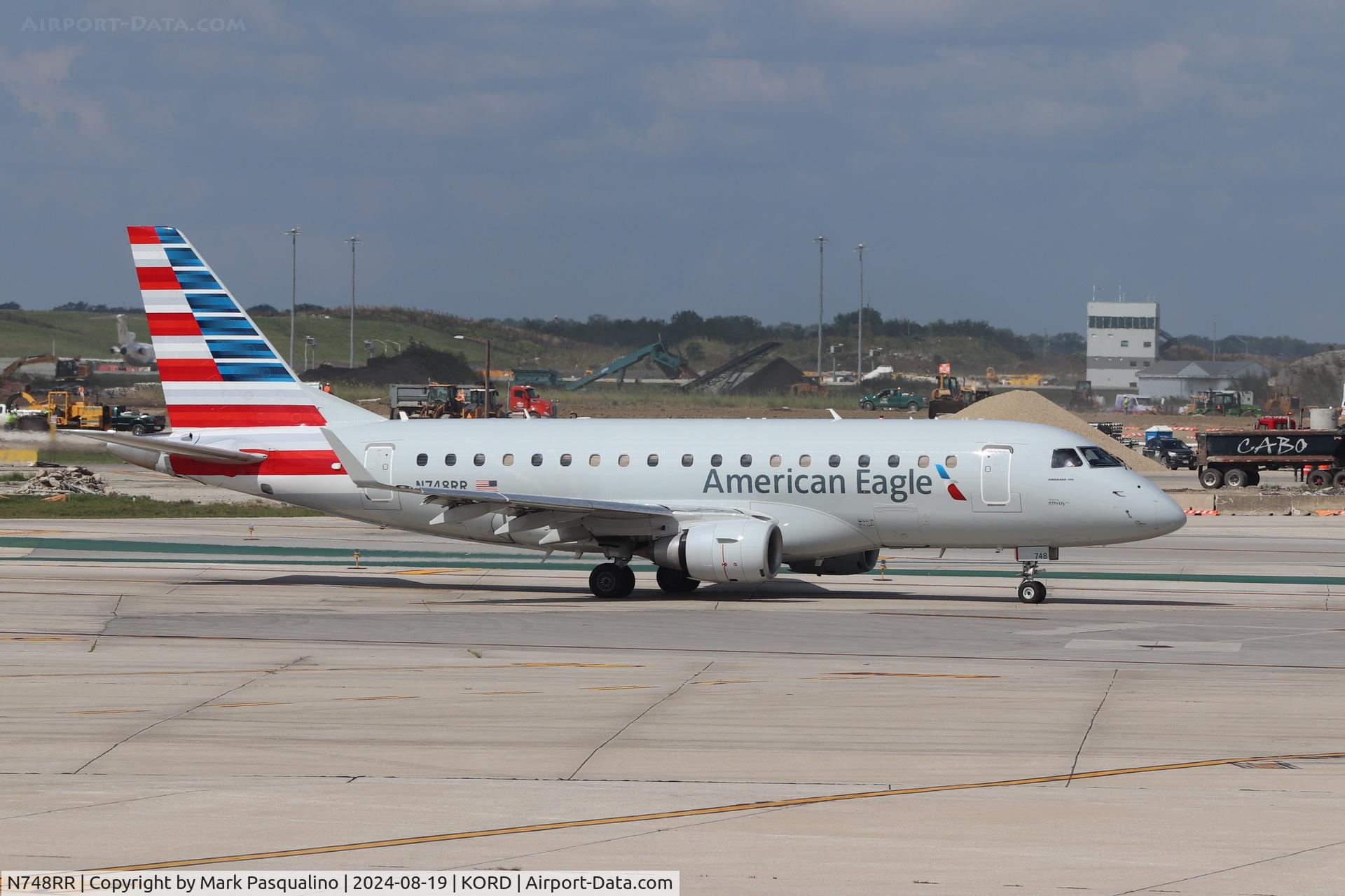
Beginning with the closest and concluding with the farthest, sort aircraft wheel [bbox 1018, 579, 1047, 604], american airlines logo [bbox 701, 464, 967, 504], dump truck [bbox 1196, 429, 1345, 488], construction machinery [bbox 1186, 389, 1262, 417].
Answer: aircraft wheel [bbox 1018, 579, 1047, 604]
american airlines logo [bbox 701, 464, 967, 504]
dump truck [bbox 1196, 429, 1345, 488]
construction machinery [bbox 1186, 389, 1262, 417]

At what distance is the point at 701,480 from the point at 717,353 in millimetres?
126322

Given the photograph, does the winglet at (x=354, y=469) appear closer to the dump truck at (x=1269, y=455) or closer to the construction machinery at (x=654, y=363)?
the dump truck at (x=1269, y=455)

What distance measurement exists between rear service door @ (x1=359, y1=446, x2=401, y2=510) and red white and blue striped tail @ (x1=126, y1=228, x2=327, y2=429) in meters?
1.73

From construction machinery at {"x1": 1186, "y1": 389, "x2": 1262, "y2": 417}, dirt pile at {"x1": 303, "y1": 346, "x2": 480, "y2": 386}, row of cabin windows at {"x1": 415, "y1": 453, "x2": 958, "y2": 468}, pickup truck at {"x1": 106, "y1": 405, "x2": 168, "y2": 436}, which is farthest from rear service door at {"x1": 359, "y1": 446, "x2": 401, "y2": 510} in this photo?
construction machinery at {"x1": 1186, "y1": 389, "x2": 1262, "y2": 417}

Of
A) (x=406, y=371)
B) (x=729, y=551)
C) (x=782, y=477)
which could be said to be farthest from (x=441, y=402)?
(x=729, y=551)

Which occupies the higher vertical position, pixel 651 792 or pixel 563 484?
pixel 563 484

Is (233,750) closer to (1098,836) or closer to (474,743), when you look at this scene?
(474,743)

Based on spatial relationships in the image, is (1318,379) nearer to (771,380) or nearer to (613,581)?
(771,380)

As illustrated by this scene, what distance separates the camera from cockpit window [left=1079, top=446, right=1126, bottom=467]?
30.1 m

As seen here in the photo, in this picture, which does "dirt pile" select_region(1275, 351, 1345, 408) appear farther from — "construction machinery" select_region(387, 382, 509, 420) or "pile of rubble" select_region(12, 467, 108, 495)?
"pile of rubble" select_region(12, 467, 108, 495)

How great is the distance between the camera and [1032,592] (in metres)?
29.8

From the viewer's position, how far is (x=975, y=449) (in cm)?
3031

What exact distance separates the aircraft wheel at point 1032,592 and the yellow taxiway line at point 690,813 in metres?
13.9

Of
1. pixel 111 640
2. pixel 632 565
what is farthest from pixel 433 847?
pixel 632 565
